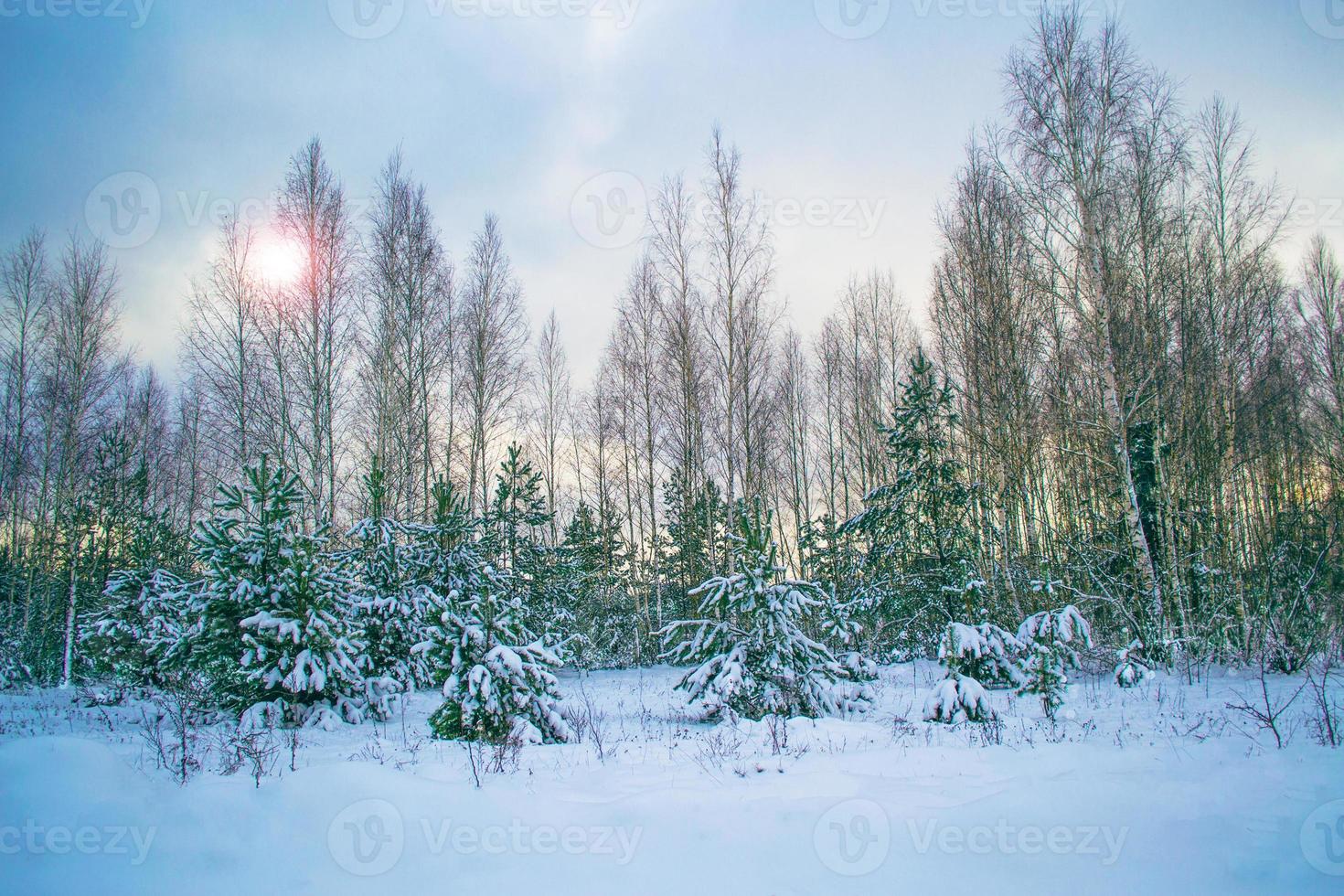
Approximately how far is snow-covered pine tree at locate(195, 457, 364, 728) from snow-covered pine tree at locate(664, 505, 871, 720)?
5017 millimetres

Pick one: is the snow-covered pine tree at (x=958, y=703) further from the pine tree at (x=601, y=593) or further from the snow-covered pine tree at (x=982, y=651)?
the pine tree at (x=601, y=593)

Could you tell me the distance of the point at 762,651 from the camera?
28.5 ft

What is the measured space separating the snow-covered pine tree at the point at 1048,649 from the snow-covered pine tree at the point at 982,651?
19 centimetres

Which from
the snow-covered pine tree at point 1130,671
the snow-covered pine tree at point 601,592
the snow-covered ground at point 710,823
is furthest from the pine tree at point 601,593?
the snow-covered ground at point 710,823

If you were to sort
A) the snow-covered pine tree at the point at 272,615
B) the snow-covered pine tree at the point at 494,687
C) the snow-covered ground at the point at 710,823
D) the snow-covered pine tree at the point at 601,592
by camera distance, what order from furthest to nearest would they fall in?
the snow-covered pine tree at the point at 601,592
the snow-covered pine tree at the point at 272,615
the snow-covered pine tree at the point at 494,687
the snow-covered ground at the point at 710,823

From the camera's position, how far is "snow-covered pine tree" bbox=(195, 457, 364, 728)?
8414mm

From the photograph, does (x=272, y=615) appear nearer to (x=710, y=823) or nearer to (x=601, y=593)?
(x=710, y=823)

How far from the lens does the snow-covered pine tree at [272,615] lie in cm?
841

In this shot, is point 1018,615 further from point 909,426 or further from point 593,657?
point 593,657

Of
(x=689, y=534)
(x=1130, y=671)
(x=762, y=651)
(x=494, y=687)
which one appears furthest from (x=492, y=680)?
(x=689, y=534)

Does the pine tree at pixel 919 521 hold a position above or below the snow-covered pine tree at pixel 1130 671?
above

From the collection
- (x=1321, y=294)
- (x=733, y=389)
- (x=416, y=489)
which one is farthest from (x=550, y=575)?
(x=1321, y=294)

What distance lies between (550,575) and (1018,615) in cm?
1297

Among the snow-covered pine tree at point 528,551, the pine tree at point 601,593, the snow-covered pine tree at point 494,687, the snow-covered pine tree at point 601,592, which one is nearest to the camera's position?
the snow-covered pine tree at point 494,687
